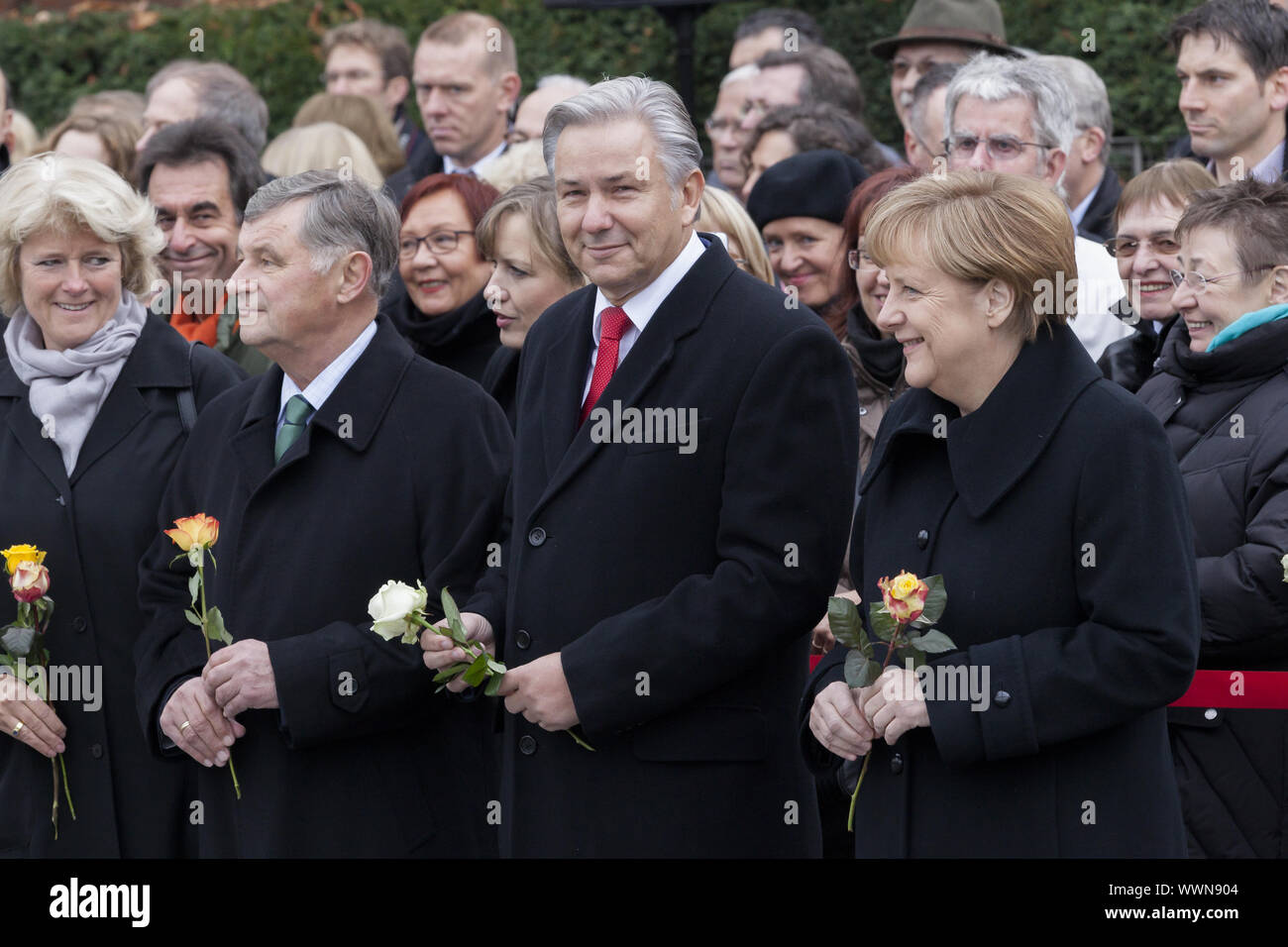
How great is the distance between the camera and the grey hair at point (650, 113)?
4.12 m

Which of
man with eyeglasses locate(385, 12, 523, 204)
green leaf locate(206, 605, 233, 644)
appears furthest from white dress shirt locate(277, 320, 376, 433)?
man with eyeglasses locate(385, 12, 523, 204)

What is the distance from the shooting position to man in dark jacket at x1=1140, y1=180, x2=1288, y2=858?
4457 mm

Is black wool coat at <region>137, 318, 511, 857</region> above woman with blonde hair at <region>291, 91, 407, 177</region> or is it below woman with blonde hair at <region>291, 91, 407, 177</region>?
below

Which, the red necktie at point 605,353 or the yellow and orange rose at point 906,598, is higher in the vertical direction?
the red necktie at point 605,353

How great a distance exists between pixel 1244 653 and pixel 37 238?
11.6 ft

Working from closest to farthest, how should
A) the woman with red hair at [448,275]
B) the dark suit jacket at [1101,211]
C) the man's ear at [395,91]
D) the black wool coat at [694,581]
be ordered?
the black wool coat at [694,581], the woman with red hair at [448,275], the dark suit jacket at [1101,211], the man's ear at [395,91]

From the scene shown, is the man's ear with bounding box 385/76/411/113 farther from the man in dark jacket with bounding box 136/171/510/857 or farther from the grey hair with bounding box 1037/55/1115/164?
the man in dark jacket with bounding box 136/171/510/857

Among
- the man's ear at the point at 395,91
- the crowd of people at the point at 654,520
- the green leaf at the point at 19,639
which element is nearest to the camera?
the crowd of people at the point at 654,520

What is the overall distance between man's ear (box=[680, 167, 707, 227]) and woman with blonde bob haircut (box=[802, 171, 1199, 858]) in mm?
526

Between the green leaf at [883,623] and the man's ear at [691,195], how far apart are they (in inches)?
43.7

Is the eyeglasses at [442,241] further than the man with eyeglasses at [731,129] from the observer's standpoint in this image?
No

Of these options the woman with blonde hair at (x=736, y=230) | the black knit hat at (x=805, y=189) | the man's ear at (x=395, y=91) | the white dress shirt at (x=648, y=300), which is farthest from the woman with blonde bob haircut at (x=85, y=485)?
the man's ear at (x=395, y=91)

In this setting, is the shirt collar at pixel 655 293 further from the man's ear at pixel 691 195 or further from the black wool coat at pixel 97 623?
the black wool coat at pixel 97 623
